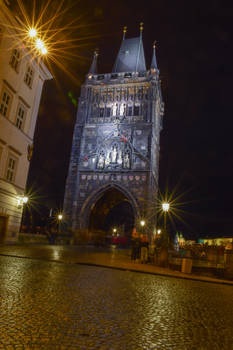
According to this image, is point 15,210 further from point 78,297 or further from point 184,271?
point 78,297

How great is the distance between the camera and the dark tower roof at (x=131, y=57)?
168 ft

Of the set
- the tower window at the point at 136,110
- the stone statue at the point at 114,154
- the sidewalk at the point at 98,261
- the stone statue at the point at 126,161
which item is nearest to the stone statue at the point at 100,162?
the stone statue at the point at 114,154

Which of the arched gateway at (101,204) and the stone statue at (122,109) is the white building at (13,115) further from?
the stone statue at (122,109)

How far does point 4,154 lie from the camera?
58.0ft

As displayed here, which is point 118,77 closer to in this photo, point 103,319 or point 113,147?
point 113,147

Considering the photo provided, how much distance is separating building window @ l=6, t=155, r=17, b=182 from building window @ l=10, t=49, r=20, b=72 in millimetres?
5743

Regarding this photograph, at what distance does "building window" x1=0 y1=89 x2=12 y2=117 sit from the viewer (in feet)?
57.3

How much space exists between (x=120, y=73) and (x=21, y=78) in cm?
3140

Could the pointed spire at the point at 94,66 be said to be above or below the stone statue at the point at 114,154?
above

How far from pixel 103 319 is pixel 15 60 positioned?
725 inches

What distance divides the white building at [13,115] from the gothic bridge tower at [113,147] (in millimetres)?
22089

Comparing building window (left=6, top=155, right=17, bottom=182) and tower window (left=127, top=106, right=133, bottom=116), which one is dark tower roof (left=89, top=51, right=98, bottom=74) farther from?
building window (left=6, top=155, right=17, bottom=182)

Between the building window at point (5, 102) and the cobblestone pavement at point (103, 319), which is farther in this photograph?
the building window at point (5, 102)

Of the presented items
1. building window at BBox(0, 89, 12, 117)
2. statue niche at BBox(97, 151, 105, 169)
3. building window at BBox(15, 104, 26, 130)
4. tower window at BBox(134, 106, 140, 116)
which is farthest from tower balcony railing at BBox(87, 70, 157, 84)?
building window at BBox(0, 89, 12, 117)
